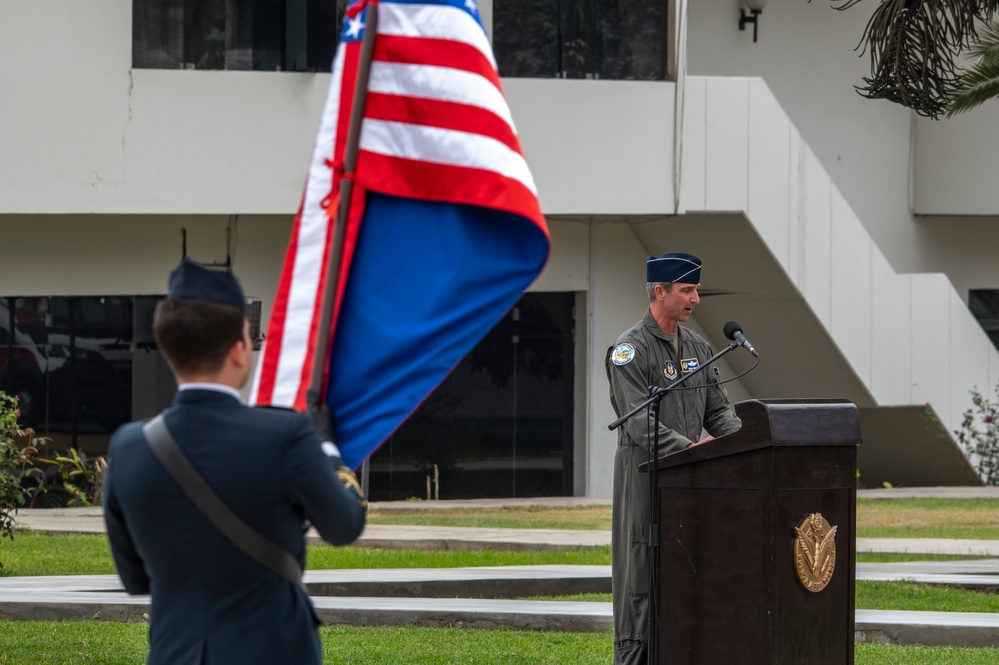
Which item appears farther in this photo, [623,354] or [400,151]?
[623,354]

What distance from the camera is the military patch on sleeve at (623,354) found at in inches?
263

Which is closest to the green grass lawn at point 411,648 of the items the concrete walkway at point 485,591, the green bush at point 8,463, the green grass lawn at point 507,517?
the concrete walkway at point 485,591

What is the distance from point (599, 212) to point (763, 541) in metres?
12.3

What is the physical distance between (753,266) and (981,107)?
16.5 feet

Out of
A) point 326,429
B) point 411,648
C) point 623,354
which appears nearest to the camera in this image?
point 326,429

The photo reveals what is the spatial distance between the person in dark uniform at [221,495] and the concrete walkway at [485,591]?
225 inches

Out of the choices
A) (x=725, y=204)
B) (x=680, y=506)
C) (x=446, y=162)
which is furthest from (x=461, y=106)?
(x=725, y=204)

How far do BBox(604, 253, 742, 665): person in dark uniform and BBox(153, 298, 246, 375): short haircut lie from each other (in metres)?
3.20

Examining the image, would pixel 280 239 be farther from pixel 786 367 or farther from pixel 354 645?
pixel 354 645

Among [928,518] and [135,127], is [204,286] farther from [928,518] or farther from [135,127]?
[928,518]

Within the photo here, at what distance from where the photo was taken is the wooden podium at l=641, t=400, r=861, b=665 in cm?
586

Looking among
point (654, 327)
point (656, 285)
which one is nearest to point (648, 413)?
point (654, 327)

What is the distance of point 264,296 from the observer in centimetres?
1847

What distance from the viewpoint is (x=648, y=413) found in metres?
6.32
